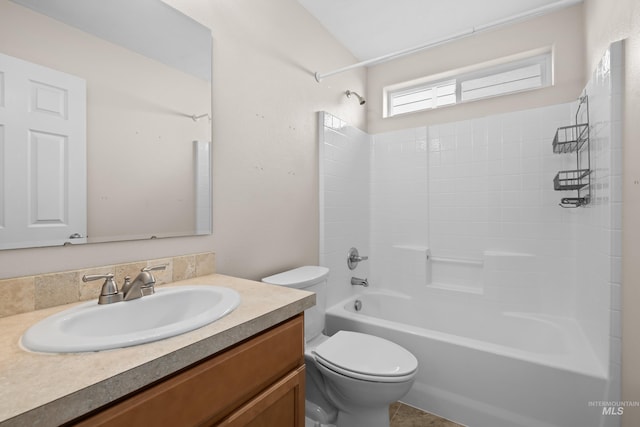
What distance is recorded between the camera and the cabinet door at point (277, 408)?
797 mm

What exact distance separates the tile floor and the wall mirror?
1.57 meters

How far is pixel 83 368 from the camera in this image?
1.84ft

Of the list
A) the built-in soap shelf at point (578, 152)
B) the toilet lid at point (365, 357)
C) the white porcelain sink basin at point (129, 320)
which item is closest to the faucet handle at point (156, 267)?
the white porcelain sink basin at point (129, 320)

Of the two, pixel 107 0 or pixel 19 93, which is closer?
pixel 19 93

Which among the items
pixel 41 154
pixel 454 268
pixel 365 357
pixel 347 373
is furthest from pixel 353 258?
pixel 41 154

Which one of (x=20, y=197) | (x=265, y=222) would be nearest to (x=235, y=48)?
(x=265, y=222)

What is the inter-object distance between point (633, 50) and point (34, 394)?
2134 mm

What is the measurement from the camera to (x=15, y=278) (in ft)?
2.82

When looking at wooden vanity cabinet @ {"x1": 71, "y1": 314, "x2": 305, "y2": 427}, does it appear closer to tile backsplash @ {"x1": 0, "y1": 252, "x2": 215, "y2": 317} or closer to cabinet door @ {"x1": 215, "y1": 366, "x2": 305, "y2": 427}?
cabinet door @ {"x1": 215, "y1": 366, "x2": 305, "y2": 427}

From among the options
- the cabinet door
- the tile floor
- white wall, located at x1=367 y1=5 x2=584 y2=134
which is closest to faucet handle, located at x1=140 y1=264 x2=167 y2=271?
the cabinet door

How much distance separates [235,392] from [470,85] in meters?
2.85

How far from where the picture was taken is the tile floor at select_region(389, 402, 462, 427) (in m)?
1.71

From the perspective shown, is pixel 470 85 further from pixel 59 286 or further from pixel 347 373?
pixel 59 286

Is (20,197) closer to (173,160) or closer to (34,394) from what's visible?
(173,160)
